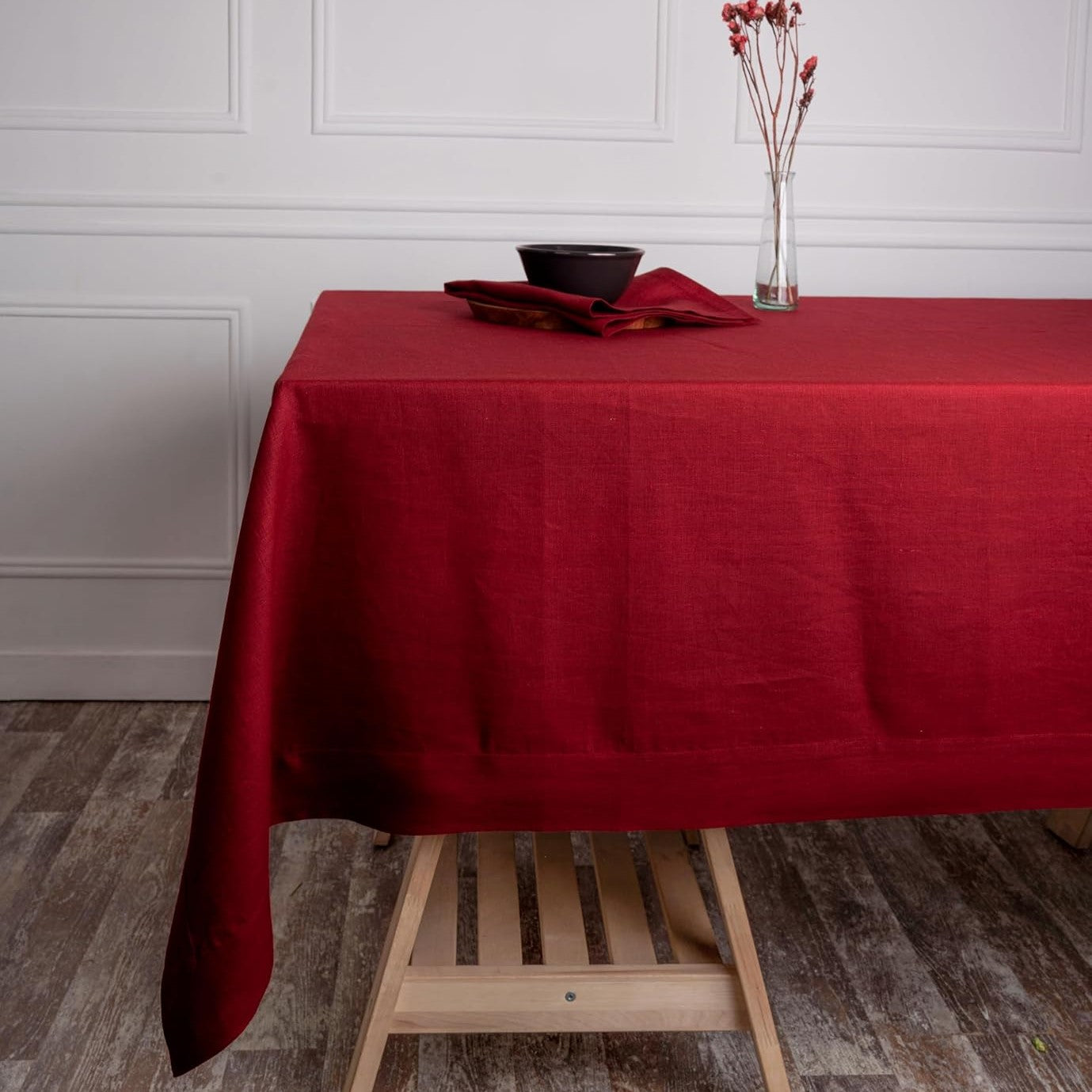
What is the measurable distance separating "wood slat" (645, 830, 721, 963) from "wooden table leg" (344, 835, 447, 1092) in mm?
321

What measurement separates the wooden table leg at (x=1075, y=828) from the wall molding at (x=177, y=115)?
185 cm

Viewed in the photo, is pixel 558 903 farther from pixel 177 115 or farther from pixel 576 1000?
pixel 177 115

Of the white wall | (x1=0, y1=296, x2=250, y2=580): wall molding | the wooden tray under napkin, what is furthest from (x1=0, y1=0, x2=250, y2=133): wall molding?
the wooden tray under napkin

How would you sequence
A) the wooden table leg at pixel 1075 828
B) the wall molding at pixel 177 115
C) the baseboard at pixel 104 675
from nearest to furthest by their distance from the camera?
the wooden table leg at pixel 1075 828, the wall molding at pixel 177 115, the baseboard at pixel 104 675

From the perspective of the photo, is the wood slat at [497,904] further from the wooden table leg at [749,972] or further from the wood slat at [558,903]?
the wooden table leg at [749,972]

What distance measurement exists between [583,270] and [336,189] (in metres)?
0.97

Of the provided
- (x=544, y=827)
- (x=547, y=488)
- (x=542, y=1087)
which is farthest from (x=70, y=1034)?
(x=547, y=488)

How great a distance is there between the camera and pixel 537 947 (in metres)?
1.69

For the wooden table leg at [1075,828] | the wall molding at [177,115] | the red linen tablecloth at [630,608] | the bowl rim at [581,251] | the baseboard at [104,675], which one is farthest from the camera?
the baseboard at [104,675]

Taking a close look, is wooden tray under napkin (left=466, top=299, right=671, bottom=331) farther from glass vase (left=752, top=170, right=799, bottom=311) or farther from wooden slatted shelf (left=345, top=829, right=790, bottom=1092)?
wooden slatted shelf (left=345, top=829, right=790, bottom=1092)

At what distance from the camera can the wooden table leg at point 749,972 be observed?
1321 mm

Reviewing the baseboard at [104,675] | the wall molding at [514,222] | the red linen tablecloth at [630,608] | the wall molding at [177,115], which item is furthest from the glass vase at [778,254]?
the baseboard at [104,675]

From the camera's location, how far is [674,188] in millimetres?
2359

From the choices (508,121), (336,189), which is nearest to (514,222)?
(508,121)
